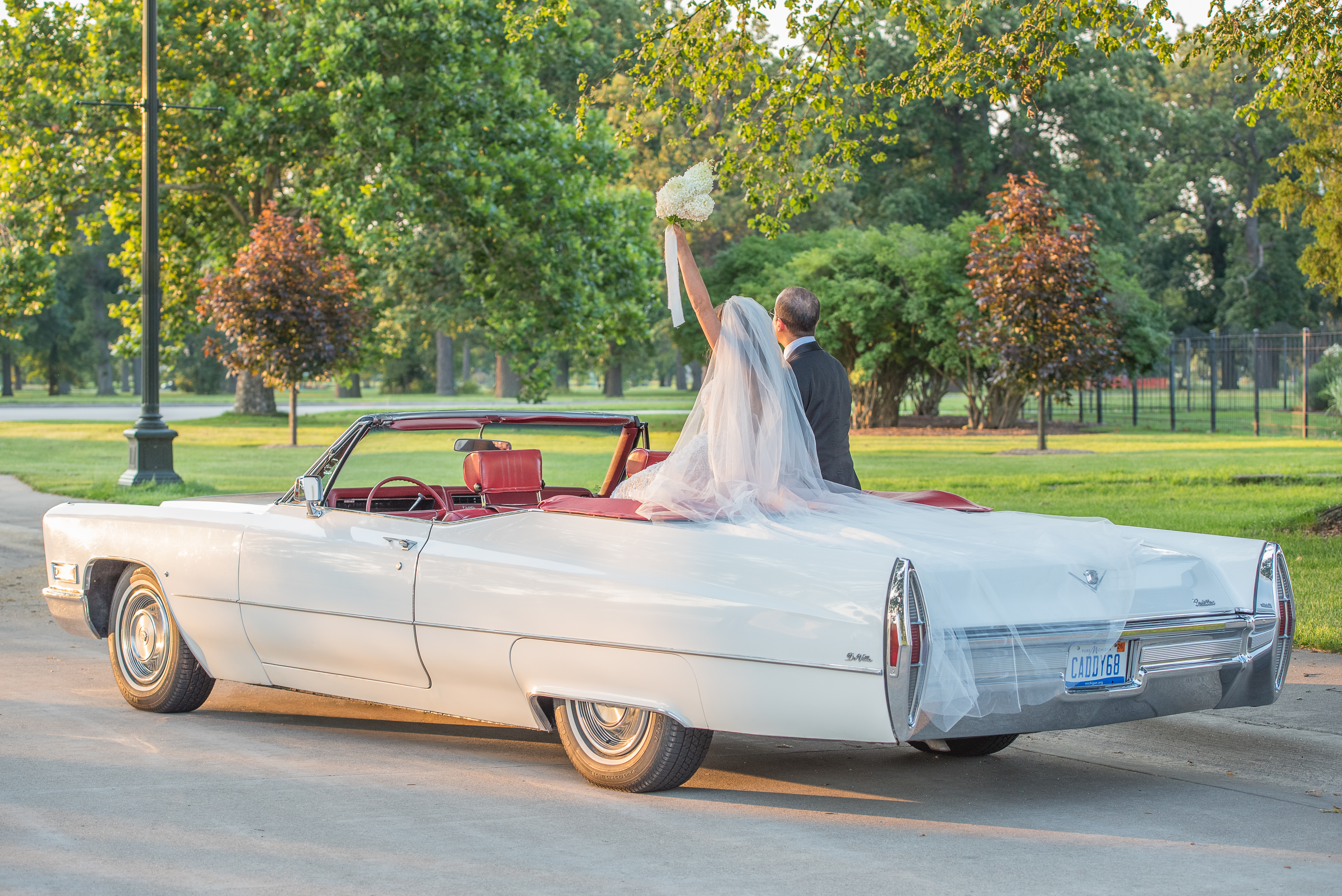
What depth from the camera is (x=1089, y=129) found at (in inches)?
1901

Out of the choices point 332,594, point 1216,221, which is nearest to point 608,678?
point 332,594

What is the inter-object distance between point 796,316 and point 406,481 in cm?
189

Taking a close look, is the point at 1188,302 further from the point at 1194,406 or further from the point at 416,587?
the point at 416,587

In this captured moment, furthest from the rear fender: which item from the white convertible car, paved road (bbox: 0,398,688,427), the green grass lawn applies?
paved road (bbox: 0,398,688,427)

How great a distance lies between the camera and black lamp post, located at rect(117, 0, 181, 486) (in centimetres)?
1628

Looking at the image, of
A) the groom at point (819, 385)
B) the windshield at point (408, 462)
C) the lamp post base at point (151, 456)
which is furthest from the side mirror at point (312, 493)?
the lamp post base at point (151, 456)

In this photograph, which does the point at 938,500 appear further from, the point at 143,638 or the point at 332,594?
the point at 143,638

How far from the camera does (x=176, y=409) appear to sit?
5203cm

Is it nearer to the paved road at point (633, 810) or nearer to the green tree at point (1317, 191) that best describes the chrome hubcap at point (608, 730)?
the paved road at point (633, 810)

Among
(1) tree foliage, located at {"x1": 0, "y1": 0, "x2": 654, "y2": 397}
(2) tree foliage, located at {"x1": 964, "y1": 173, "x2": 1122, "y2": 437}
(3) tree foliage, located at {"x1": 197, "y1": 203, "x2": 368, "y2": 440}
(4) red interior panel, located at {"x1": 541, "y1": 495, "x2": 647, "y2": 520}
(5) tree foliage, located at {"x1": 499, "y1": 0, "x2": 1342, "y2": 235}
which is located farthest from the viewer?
(3) tree foliage, located at {"x1": 197, "y1": 203, "x2": 368, "y2": 440}

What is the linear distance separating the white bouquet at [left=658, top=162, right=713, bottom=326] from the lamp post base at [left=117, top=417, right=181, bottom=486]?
12.3m

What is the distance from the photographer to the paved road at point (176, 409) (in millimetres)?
42344

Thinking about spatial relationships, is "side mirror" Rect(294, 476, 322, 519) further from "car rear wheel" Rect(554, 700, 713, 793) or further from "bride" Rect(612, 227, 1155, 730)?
"car rear wheel" Rect(554, 700, 713, 793)

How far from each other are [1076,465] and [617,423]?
1661 cm
